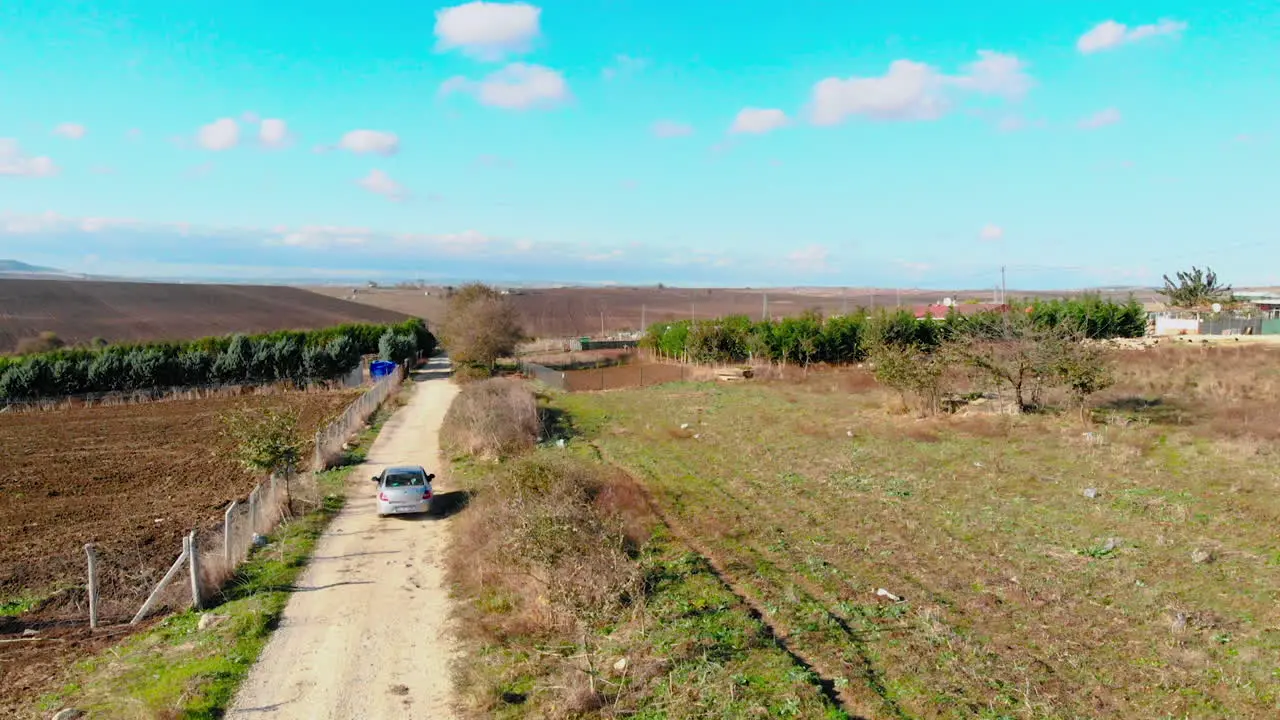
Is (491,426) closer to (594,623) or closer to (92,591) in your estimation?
(92,591)

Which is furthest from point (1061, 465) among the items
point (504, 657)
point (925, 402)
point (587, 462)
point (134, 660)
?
point (134, 660)

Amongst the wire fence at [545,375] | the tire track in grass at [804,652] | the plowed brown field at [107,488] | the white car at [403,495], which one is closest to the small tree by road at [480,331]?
the wire fence at [545,375]

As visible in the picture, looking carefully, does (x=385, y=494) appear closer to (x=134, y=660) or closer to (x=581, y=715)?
(x=134, y=660)

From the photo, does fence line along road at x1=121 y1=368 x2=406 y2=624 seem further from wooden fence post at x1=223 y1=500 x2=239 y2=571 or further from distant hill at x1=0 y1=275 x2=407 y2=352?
distant hill at x1=0 y1=275 x2=407 y2=352

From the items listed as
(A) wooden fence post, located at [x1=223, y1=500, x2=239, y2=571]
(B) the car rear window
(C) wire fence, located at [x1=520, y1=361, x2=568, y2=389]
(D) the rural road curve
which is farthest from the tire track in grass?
(C) wire fence, located at [x1=520, y1=361, x2=568, y2=389]

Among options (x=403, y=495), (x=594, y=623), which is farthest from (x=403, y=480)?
(x=594, y=623)

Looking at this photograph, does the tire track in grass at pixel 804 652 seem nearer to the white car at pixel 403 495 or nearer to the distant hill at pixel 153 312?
the white car at pixel 403 495
